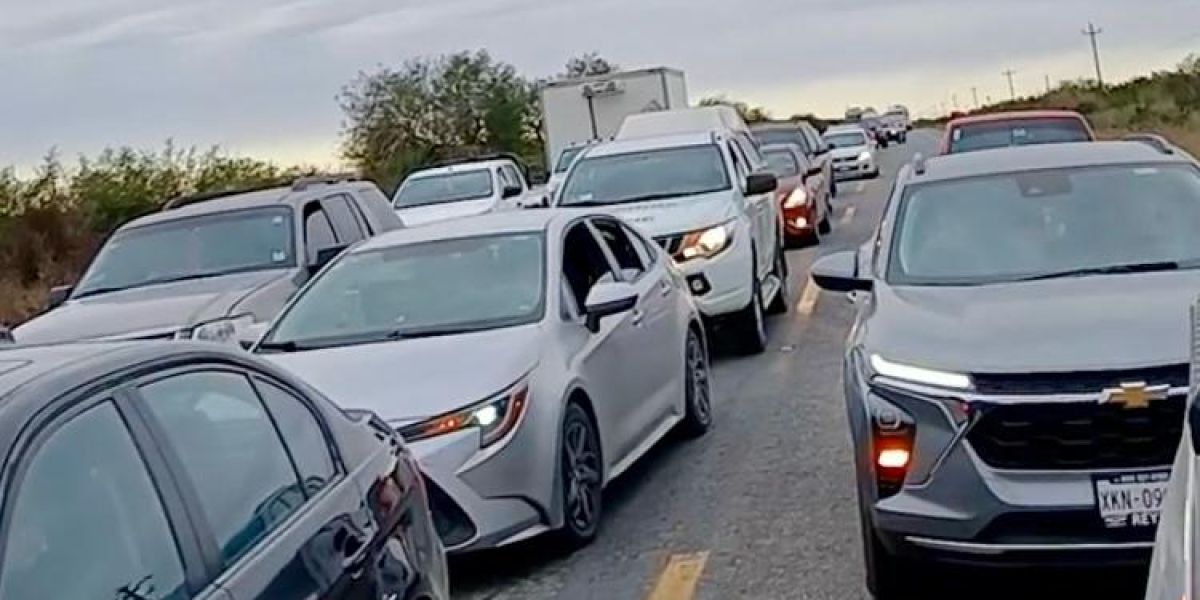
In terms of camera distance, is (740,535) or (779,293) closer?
(740,535)

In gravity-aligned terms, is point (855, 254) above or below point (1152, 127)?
above

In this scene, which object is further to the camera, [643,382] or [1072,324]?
[643,382]

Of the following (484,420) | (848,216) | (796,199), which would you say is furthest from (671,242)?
(848,216)

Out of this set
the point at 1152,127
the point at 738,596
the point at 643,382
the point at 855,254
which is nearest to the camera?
the point at 738,596

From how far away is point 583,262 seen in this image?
9555mm

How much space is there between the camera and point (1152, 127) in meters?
58.7

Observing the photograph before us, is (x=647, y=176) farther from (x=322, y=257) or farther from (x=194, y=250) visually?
(x=194, y=250)

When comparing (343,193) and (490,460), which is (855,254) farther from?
(343,193)

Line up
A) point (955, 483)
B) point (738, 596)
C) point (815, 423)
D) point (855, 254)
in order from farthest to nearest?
1. point (815, 423)
2. point (855, 254)
3. point (738, 596)
4. point (955, 483)

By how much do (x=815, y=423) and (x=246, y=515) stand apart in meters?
6.99

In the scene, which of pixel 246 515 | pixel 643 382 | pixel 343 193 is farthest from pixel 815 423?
pixel 246 515

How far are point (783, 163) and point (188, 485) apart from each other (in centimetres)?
2129

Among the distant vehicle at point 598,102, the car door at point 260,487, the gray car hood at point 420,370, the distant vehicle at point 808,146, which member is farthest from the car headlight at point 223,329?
the distant vehicle at point 598,102

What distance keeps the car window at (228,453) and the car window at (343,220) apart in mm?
9817
